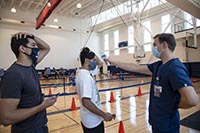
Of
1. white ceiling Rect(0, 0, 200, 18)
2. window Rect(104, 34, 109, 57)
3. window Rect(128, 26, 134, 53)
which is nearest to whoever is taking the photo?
white ceiling Rect(0, 0, 200, 18)

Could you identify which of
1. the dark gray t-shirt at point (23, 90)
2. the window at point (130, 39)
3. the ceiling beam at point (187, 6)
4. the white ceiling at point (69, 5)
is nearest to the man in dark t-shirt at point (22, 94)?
the dark gray t-shirt at point (23, 90)

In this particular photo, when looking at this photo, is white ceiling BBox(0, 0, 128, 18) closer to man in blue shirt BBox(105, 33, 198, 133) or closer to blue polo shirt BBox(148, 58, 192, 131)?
man in blue shirt BBox(105, 33, 198, 133)

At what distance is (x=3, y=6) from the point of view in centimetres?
1401

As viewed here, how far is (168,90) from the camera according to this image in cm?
142

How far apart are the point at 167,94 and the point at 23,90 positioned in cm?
119

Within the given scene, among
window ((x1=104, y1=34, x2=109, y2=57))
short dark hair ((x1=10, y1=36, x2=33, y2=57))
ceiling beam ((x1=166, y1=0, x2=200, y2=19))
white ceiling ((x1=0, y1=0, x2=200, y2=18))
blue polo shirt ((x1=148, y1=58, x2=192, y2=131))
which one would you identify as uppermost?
white ceiling ((x1=0, y1=0, x2=200, y2=18))

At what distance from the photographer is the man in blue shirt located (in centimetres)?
128

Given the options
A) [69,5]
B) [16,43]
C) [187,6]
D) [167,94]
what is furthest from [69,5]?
[167,94]

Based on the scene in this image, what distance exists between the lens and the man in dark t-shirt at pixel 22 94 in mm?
1083

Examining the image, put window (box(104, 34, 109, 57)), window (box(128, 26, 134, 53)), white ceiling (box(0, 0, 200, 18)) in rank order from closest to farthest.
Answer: white ceiling (box(0, 0, 200, 18)) → window (box(128, 26, 134, 53)) → window (box(104, 34, 109, 57))

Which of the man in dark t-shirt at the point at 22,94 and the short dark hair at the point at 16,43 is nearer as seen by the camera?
the man in dark t-shirt at the point at 22,94

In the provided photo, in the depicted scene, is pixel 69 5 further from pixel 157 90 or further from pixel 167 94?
pixel 167 94

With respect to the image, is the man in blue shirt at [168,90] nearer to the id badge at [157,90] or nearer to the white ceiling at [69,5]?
the id badge at [157,90]

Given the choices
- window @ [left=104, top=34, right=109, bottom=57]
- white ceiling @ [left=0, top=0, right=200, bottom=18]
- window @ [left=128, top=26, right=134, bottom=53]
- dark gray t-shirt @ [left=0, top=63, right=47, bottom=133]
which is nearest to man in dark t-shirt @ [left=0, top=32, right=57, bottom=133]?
dark gray t-shirt @ [left=0, top=63, right=47, bottom=133]
